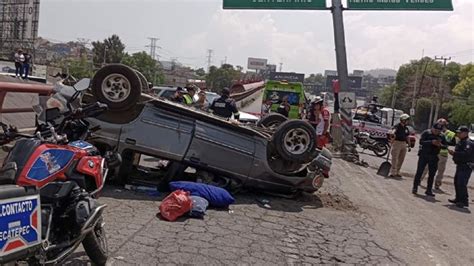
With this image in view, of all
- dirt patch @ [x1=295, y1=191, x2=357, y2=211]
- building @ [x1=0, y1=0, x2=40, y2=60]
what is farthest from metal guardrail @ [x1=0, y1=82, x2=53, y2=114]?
building @ [x1=0, y1=0, x2=40, y2=60]

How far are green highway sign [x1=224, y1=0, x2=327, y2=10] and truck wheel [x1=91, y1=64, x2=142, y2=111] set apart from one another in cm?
977

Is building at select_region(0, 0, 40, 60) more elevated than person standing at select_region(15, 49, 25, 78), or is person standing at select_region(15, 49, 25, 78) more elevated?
building at select_region(0, 0, 40, 60)

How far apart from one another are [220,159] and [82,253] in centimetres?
314

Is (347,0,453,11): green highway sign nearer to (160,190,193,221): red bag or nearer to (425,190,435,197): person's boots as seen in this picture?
(425,190,435,197): person's boots

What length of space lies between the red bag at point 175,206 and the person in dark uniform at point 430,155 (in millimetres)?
6568

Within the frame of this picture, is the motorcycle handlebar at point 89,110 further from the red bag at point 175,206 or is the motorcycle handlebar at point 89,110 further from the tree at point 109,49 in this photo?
the tree at point 109,49

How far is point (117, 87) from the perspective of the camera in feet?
22.9

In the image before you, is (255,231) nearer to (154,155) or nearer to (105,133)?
(154,155)

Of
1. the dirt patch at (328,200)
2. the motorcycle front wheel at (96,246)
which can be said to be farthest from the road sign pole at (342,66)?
the motorcycle front wheel at (96,246)

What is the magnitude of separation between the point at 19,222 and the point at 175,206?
307 centimetres

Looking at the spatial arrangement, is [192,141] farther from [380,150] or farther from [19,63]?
[19,63]

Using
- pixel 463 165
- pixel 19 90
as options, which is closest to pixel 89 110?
pixel 19 90

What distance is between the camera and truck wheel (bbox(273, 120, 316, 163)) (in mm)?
7398

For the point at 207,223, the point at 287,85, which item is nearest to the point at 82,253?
the point at 207,223
